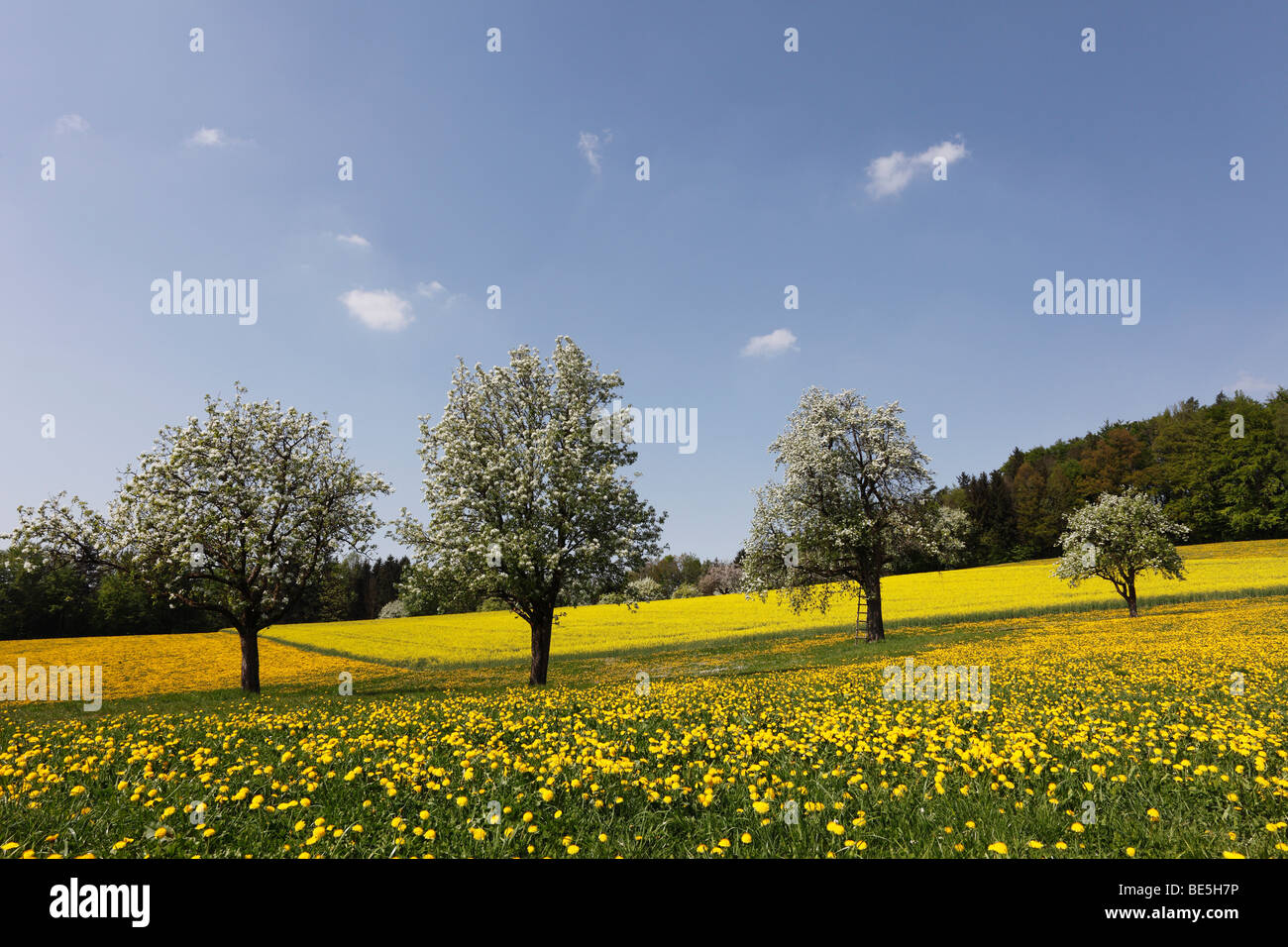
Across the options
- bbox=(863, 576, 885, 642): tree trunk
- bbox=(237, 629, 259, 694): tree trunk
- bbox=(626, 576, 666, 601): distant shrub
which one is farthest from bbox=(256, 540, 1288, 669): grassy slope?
bbox=(237, 629, 259, 694): tree trunk

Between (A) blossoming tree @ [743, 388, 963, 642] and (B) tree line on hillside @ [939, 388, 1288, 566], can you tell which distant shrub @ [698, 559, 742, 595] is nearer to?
(B) tree line on hillside @ [939, 388, 1288, 566]

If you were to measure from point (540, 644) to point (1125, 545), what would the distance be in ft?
124

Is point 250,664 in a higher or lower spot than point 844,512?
lower

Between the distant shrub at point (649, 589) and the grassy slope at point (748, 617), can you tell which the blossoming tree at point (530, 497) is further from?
the distant shrub at point (649, 589)

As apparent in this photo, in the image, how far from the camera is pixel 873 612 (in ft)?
114

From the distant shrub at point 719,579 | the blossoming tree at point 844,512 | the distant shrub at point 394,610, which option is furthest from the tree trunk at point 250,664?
the distant shrub at point 719,579

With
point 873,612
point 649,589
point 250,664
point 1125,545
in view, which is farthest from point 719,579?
point 250,664

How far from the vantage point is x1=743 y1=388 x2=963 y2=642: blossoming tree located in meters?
35.2

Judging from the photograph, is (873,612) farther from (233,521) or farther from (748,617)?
(233,521)

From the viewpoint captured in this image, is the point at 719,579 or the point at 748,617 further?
the point at 719,579
